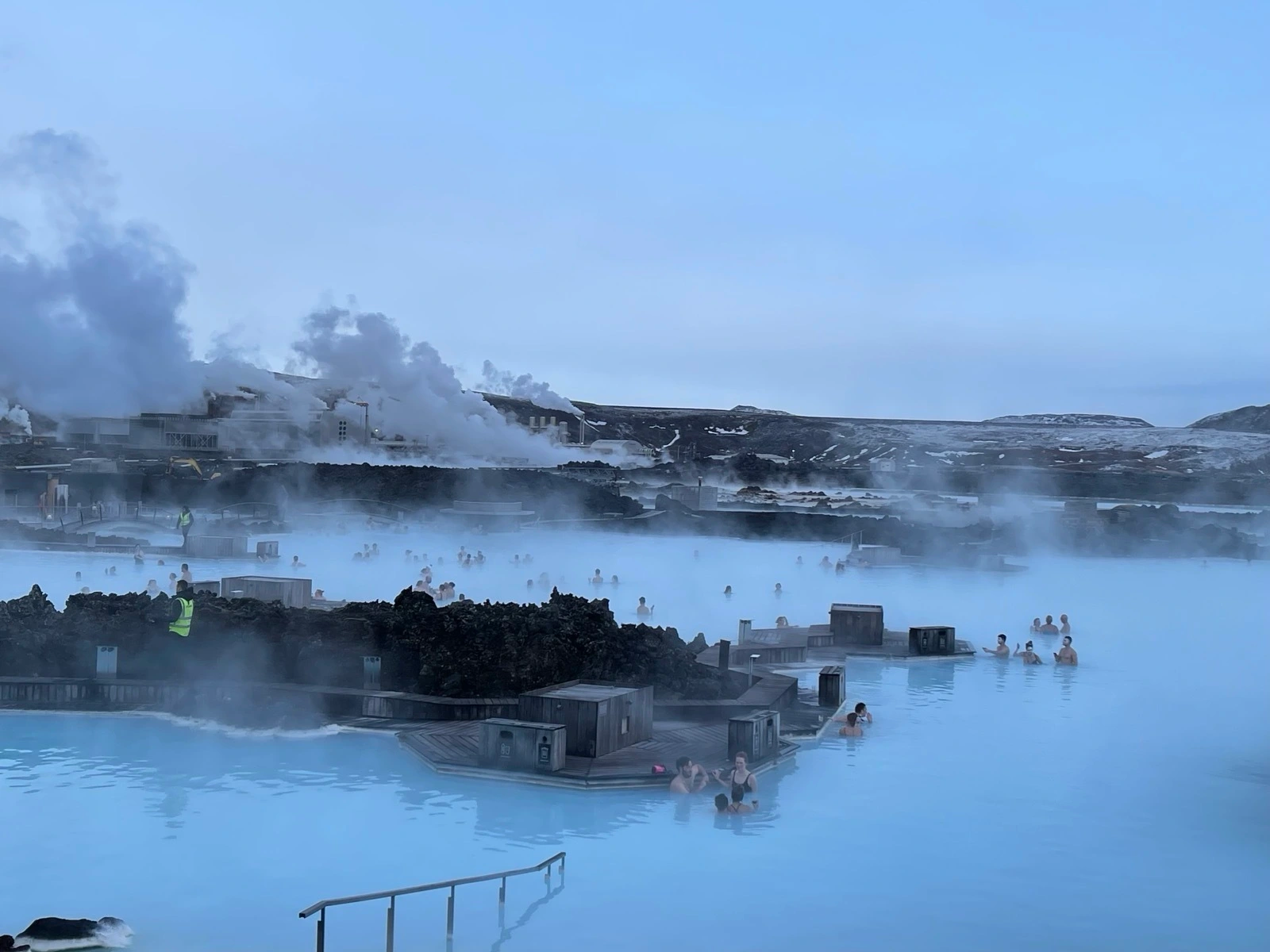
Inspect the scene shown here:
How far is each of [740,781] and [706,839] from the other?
72cm

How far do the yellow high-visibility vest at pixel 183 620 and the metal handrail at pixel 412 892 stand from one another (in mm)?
5750

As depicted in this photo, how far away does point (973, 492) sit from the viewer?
215ft

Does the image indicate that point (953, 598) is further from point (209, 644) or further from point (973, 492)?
point (973, 492)

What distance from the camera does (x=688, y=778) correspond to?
8328 mm

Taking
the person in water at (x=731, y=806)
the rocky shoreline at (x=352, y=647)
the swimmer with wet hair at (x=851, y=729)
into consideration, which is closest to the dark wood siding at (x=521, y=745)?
the person in water at (x=731, y=806)

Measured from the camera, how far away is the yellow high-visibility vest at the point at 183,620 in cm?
1109

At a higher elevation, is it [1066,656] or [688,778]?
[688,778]

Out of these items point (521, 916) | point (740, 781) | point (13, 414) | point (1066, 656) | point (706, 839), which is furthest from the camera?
point (13, 414)

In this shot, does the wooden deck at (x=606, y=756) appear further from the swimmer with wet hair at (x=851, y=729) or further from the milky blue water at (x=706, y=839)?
the swimmer with wet hair at (x=851, y=729)

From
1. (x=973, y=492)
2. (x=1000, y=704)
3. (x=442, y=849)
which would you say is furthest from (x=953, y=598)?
(x=973, y=492)

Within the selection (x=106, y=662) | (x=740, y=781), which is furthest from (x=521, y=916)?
(x=106, y=662)

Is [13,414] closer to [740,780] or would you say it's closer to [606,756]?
[606,756]

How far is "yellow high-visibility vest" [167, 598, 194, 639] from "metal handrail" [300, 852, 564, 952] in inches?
226

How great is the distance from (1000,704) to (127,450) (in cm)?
4655
